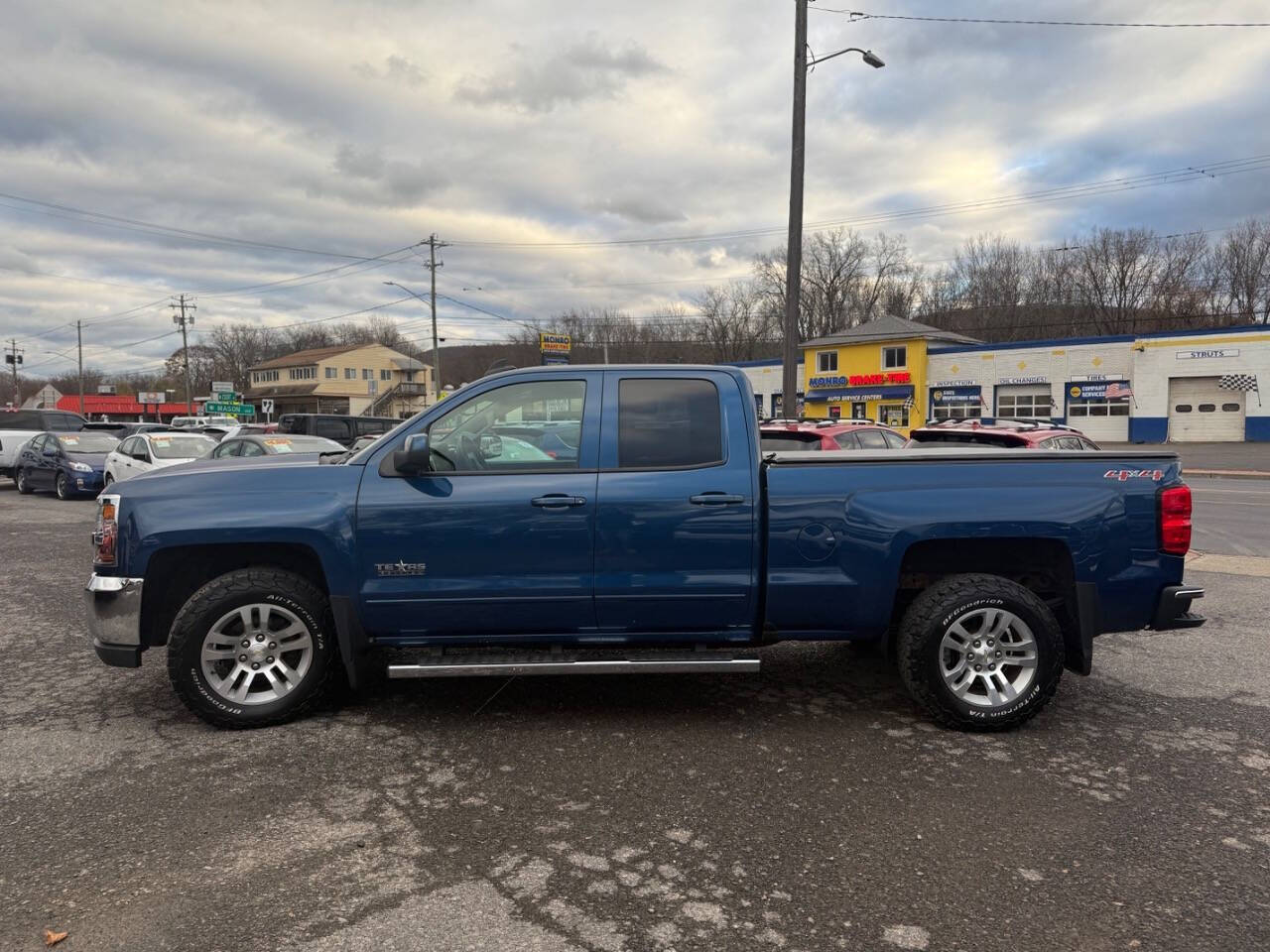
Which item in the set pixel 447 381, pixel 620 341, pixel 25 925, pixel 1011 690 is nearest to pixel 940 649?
pixel 1011 690

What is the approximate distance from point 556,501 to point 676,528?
0.62 m

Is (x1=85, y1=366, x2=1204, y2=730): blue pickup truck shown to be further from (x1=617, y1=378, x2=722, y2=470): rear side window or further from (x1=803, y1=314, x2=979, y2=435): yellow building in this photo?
(x1=803, y1=314, x2=979, y2=435): yellow building

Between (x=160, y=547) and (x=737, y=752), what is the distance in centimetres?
308

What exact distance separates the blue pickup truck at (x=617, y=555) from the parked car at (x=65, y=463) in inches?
604

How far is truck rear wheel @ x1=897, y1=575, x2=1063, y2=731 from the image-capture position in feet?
14.0

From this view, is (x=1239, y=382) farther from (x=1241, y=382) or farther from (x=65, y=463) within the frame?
(x=65, y=463)

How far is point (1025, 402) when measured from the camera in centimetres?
4500

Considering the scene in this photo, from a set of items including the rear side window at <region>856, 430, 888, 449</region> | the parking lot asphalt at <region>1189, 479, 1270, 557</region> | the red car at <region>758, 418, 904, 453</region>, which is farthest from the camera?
the rear side window at <region>856, 430, 888, 449</region>

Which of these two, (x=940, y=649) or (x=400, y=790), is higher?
(x=940, y=649)

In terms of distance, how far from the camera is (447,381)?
95.1 metres

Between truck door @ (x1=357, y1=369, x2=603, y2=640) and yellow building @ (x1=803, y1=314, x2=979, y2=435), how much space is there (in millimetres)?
45475

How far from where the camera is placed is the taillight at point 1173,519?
14.0 ft

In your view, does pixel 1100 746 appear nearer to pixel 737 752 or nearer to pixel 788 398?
pixel 737 752

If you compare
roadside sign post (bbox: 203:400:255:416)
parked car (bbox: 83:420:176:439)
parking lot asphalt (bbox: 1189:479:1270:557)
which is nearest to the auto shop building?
parking lot asphalt (bbox: 1189:479:1270:557)
